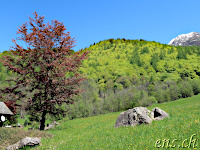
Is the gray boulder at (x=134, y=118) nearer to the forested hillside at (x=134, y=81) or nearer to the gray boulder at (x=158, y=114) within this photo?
the gray boulder at (x=158, y=114)

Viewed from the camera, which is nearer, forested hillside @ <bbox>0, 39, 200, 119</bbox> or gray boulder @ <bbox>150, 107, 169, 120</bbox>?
gray boulder @ <bbox>150, 107, 169, 120</bbox>

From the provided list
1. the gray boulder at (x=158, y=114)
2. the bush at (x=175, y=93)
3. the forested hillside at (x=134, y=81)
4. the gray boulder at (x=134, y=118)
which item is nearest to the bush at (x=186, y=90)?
the forested hillside at (x=134, y=81)

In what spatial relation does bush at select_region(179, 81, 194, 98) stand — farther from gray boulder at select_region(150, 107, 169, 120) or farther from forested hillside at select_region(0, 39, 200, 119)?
gray boulder at select_region(150, 107, 169, 120)

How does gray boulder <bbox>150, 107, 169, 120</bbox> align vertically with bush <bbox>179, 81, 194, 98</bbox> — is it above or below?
below

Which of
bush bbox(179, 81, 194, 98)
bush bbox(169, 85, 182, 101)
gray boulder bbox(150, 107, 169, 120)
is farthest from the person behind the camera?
bush bbox(179, 81, 194, 98)

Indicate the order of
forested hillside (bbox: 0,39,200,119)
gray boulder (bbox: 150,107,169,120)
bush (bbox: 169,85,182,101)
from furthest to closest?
1. bush (bbox: 169,85,182,101)
2. forested hillside (bbox: 0,39,200,119)
3. gray boulder (bbox: 150,107,169,120)

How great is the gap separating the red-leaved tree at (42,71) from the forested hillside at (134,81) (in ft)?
136

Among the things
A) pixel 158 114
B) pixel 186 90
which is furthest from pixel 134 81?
pixel 158 114

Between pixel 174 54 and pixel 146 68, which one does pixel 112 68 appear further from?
pixel 174 54

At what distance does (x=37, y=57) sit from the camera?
16.4 m

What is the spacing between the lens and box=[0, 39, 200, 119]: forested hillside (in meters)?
72.0

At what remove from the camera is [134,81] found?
134500mm

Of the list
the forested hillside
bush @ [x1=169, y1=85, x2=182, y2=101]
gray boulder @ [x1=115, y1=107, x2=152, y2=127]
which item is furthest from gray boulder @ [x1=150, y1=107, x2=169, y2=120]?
bush @ [x1=169, y1=85, x2=182, y2=101]

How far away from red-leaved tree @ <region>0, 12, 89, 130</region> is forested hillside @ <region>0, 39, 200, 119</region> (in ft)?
136
